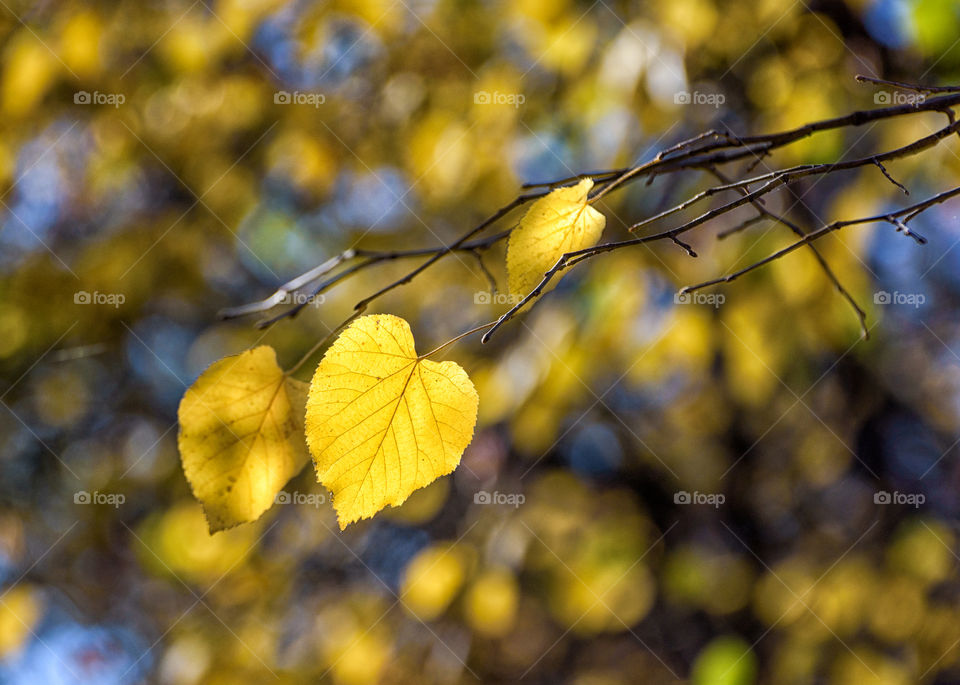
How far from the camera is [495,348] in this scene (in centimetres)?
200

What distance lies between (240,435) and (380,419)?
0.46ft

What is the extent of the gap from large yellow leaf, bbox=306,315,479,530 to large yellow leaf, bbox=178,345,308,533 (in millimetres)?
94

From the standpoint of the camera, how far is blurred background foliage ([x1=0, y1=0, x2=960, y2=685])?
4.70ft

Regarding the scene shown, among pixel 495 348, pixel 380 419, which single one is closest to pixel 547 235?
pixel 380 419

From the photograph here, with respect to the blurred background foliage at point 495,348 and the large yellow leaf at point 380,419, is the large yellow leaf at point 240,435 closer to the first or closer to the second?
the large yellow leaf at point 380,419

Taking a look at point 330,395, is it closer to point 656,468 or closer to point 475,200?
point 475,200

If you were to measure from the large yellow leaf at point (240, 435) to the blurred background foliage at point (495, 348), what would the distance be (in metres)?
0.93

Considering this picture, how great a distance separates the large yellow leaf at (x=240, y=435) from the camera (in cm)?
50

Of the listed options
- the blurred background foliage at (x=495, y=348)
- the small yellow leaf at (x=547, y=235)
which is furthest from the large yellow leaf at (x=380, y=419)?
the blurred background foliage at (x=495, y=348)

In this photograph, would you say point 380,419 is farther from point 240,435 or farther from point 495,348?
point 495,348

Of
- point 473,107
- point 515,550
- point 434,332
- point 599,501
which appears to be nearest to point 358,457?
point 515,550

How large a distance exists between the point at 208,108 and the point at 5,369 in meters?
1.18

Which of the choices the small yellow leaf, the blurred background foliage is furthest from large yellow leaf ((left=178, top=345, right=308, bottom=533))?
the blurred background foliage

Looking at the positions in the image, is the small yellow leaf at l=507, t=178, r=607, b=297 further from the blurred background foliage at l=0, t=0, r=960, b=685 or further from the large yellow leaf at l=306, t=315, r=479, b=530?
the blurred background foliage at l=0, t=0, r=960, b=685
